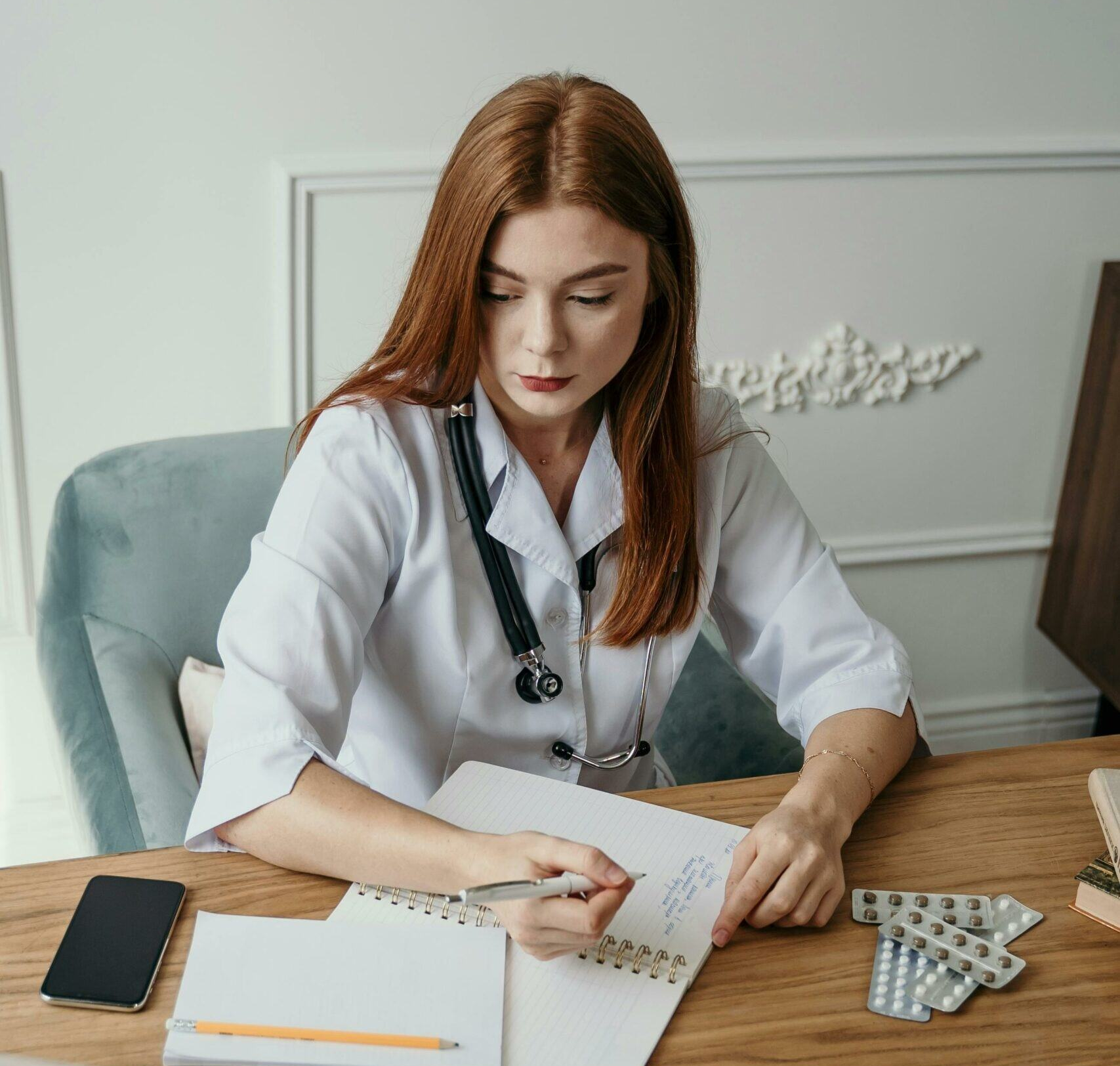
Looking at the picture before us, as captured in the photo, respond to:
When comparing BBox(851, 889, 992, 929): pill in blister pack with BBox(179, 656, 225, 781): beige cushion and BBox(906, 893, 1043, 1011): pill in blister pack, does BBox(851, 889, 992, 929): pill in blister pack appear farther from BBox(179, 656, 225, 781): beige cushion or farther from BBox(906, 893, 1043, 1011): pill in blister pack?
BBox(179, 656, 225, 781): beige cushion

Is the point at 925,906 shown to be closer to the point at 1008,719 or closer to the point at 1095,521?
the point at 1095,521

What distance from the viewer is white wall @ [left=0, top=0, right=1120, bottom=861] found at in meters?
2.10

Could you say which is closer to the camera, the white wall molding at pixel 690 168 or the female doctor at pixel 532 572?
the female doctor at pixel 532 572

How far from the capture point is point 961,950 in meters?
1.01

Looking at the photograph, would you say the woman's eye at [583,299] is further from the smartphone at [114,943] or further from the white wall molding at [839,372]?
the white wall molding at [839,372]

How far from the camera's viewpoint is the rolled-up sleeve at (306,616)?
3.65 ft

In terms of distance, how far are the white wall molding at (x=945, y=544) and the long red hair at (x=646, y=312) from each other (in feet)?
4.57

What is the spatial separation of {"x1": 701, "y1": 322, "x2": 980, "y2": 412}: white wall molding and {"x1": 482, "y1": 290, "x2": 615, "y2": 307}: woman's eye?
1288 millimetres

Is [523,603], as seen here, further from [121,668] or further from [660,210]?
[121,668]

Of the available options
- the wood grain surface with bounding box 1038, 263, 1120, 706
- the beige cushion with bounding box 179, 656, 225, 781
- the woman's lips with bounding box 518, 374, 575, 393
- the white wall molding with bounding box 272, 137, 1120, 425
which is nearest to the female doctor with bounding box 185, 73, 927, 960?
the woman's lips with bounding box 518, 374, 575, 393

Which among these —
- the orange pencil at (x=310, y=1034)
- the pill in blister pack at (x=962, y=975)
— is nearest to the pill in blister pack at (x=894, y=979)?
the pill in blister pack at (x=962, y=975)

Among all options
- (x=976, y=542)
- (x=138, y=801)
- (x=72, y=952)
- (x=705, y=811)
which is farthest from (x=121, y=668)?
(x=976, y=542)

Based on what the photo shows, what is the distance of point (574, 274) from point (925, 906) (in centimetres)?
69

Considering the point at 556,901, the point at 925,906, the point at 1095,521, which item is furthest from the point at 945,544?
the point at 556,901
